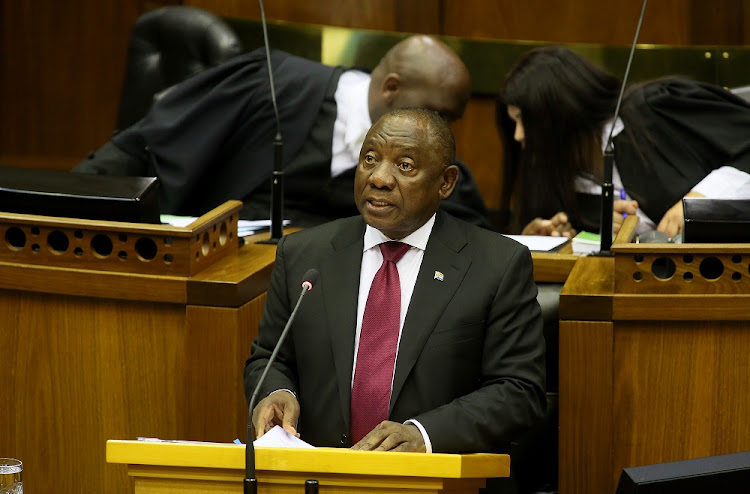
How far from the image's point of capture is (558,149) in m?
4.16

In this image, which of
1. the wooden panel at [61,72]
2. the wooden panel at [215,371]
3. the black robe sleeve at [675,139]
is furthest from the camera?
the wooden panel at [61,72]

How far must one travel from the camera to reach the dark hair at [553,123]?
411cm

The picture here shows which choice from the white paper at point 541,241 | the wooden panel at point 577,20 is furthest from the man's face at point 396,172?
the wooden panel at point 577,20

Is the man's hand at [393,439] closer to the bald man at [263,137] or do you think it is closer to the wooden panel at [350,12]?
the bald man at [263,137]

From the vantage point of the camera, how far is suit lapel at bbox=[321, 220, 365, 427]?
2416 millimetres

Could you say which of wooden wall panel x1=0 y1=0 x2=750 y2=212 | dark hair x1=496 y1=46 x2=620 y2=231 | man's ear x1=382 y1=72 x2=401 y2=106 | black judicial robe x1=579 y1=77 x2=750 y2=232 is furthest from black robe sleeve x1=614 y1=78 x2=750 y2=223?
wooden wall panel x1=0 y1=0 x2=750 y2=212

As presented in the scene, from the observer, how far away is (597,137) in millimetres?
4219

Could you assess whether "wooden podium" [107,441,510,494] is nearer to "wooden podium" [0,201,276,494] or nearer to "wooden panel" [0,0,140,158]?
"wooden podium" [0,201,276,494]

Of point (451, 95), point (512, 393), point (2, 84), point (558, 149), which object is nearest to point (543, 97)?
point (558, 149)

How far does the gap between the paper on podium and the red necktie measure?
24cm

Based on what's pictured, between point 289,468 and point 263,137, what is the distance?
2.38m

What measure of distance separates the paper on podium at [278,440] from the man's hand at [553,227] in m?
1.68

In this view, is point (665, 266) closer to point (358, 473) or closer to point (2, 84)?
point (358, 473)

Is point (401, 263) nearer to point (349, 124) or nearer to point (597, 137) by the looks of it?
point (349, 124)
